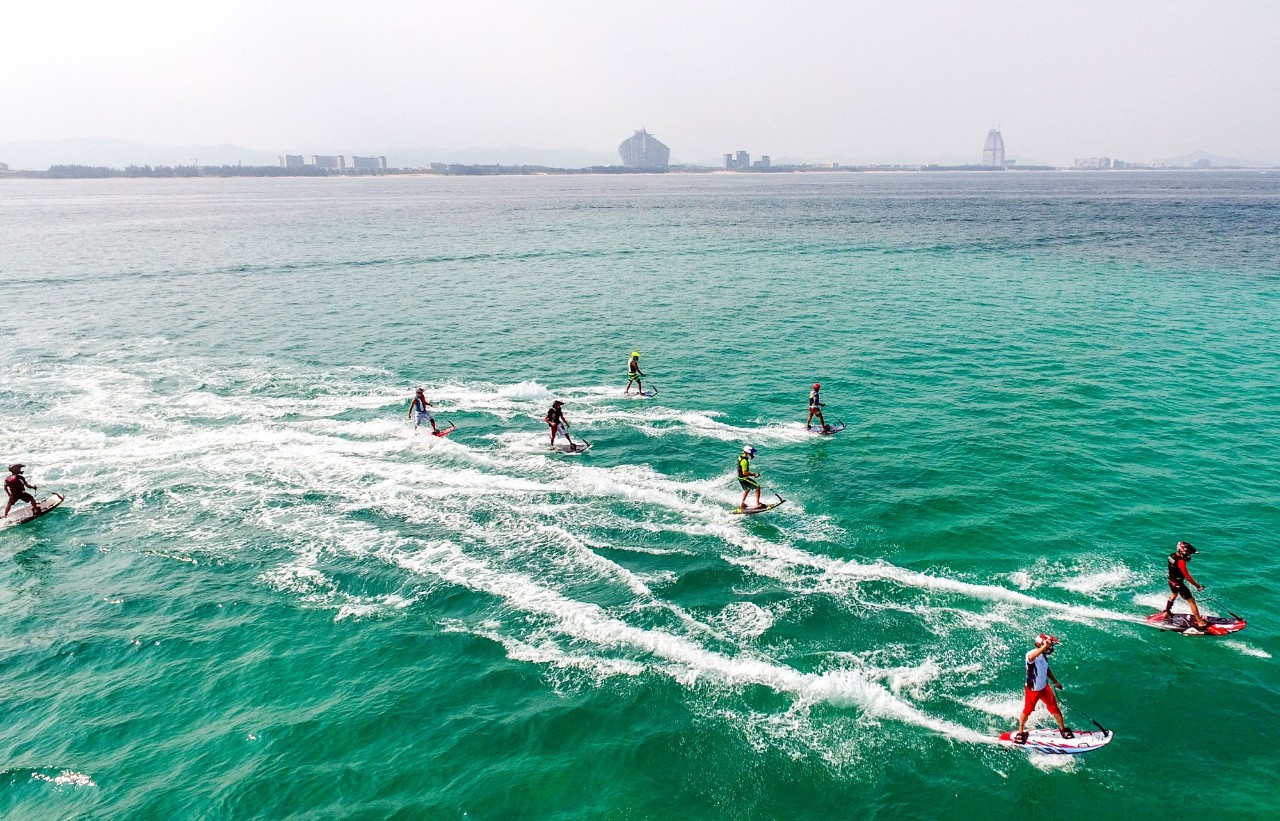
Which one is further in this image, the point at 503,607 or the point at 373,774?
the point at 503,607

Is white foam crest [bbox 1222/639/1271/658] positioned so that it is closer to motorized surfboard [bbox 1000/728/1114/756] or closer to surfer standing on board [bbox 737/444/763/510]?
motorized surfboard [bbox 1000/728/1114/756]

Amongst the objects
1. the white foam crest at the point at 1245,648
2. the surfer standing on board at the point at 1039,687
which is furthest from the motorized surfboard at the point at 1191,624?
the surfer standing on board at the point at 1039,687

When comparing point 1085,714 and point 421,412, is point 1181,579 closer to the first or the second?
point 1085,714

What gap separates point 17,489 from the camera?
28.6m

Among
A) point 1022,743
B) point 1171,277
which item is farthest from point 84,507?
point 1171,277

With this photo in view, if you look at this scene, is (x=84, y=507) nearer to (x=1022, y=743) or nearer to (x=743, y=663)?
(x=743, y=663)

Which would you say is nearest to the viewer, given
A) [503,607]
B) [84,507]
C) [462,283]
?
[503,607]

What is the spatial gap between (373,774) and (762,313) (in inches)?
2077

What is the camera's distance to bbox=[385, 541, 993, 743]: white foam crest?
719 inches

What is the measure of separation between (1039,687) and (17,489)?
119 feet

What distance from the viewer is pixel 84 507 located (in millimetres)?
29859

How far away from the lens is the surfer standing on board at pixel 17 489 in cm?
2841

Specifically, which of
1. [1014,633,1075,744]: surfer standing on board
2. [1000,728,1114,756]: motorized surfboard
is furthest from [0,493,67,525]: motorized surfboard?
[1014,633,1075,744]: surfer standing on board

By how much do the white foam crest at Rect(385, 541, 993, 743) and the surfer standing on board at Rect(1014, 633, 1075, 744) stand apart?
44.2 inches
